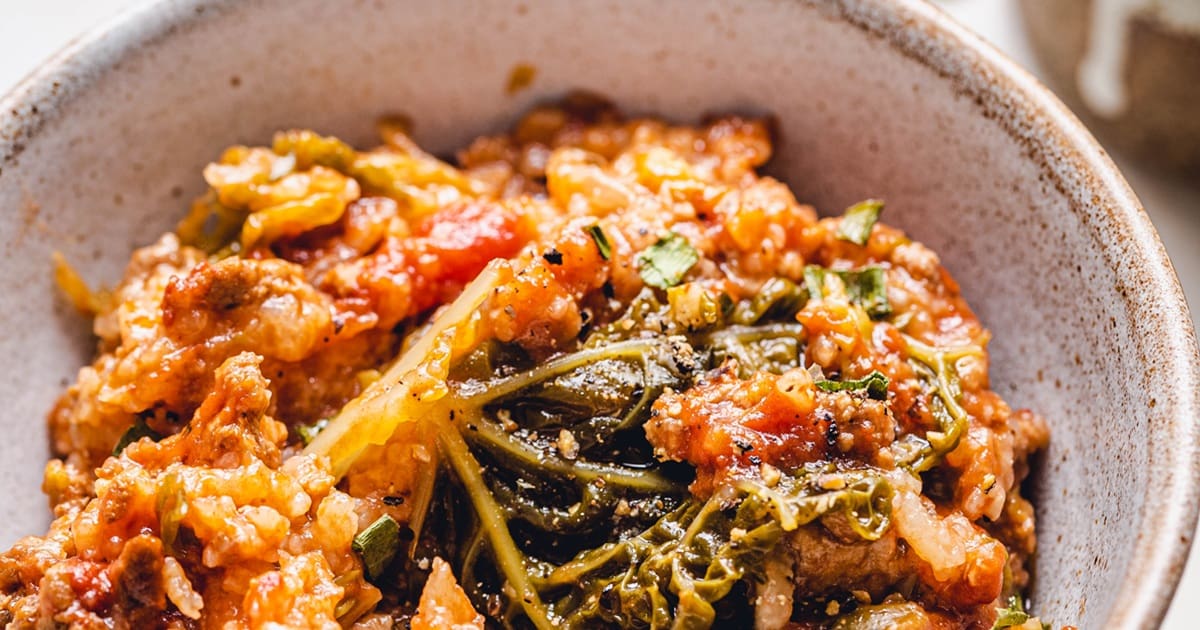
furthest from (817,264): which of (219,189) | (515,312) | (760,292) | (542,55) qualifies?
(219,189)

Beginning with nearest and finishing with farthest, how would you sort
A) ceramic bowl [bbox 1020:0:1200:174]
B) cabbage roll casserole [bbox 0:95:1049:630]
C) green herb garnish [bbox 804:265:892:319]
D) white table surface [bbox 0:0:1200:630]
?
cabbage roll casserole [bbox 0:95:1049:630] → green herb garnish [bbox 804:265:892:319] → ceramic bowl [bbox 1020:0:1200:174] → white table surface [bbox 0:0:1200:630]

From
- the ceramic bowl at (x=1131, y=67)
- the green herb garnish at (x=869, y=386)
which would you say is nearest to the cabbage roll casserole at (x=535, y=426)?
the green herb garnish at (x=869, y=386)

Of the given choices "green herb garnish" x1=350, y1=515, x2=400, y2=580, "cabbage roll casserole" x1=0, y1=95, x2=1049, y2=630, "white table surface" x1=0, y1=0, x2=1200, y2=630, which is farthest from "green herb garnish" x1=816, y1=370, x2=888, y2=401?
"white table surface" x1=0, y1=0, x2=1200, y2=630

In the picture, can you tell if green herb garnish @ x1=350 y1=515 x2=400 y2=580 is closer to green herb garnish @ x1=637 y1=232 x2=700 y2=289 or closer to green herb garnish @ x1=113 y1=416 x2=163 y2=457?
green herb garnish @ x1=113 y1=416 x2=163 y2=457

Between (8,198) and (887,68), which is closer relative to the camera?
(8,198)

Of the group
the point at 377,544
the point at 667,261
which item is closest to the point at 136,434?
the point at 377,544

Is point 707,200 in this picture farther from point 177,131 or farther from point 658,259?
point 177,131

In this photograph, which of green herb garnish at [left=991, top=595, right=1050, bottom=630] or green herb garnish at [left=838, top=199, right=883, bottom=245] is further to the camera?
green herb garnish at [left=838, top=199, right=883, bottom=245]
